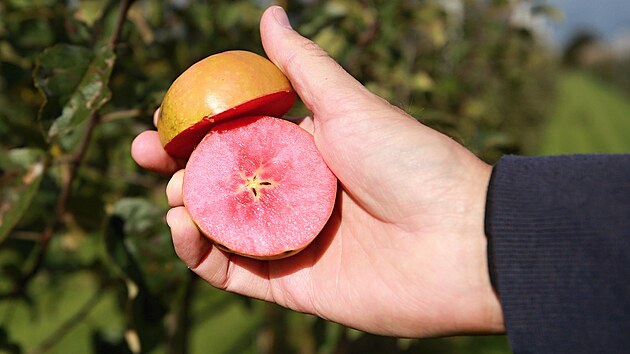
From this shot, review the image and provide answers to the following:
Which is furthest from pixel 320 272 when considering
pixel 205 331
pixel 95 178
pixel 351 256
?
pixel 205 331

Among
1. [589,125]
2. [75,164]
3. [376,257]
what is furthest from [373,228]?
[589,125]

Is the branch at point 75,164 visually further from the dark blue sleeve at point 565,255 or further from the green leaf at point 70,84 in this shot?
the dark blue sleeve at point 565,255

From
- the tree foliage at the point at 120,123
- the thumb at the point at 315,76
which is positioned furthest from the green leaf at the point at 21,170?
the thumb at the point at 315,76

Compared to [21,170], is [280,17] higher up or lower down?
higher up

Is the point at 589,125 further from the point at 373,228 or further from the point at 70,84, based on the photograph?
the point at 70,84

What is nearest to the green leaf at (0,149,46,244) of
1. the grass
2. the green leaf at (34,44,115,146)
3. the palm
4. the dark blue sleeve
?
the green leaf at (34,44,115,146)

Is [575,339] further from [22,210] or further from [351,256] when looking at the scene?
[22,210]
